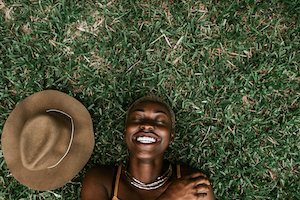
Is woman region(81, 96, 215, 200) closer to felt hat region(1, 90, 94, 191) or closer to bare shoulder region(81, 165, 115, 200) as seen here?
bare shoulder region(81, 165, 115, 200)

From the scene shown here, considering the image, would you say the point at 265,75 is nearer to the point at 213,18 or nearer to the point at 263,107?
the point at 263,107

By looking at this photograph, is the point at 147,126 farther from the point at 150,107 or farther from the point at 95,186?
the point at 95,186

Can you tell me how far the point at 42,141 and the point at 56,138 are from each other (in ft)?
0.48

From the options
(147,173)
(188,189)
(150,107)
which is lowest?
(188,189)

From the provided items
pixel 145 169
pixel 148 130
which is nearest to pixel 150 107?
pixel 148 130

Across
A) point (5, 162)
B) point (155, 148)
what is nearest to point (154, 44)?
point (155, 148)

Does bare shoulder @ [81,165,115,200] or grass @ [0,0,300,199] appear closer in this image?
bare shoulder @ [81,165,115,200]

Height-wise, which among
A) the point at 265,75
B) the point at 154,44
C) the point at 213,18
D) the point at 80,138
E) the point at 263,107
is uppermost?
the point at 213,18

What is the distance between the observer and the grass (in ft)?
11.1

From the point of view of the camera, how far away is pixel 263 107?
11.3 ft

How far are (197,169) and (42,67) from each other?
2324 mm

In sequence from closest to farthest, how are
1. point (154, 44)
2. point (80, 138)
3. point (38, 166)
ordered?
1. point (38, 166)
2. point (80, 138)
3. point (154, 44)

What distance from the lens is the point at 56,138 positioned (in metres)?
2.84

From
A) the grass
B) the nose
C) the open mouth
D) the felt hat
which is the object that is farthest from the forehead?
the felt hat
